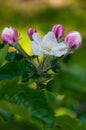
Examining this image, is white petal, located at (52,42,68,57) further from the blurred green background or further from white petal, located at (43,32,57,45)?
the blurred green background

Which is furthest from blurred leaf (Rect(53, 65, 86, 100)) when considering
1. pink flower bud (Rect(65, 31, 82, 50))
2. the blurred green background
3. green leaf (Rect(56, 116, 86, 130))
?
the blurred green background

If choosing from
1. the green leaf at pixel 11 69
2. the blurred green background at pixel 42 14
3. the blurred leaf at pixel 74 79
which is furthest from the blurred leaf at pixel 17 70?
the blurred green background at pixel 42 14

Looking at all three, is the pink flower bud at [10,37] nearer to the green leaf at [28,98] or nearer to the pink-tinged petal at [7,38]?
the pink-tinged petal at [7,38]

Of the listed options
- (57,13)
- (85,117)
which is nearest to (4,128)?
(85,117)

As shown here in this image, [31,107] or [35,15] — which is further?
[35,15]

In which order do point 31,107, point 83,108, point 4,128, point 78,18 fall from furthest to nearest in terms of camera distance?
1. point 78,18
2. point 83,108
3. point 4,128
4. point 31,107

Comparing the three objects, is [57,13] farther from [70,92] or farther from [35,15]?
[70,92]

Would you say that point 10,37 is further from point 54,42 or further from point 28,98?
point 28,98

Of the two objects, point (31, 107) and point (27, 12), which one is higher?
point (27, 12)
